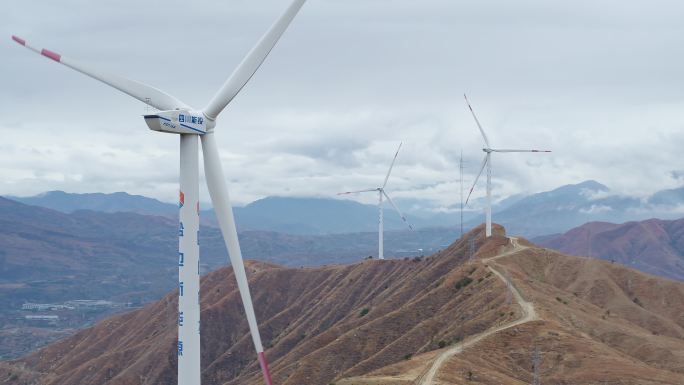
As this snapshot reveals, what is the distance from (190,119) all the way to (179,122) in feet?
4.38

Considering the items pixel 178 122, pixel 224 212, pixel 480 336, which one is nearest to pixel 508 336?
pixel 480 336

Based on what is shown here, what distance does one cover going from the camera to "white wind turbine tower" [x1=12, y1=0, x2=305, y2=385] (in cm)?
6391

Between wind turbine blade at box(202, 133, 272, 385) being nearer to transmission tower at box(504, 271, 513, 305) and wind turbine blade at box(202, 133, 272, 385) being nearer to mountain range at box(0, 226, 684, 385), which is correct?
mountain range at box(0, 226, 684, 385)

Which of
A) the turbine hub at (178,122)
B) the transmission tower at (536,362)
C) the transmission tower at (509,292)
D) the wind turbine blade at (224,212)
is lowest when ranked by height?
the transmission tower at (536,362)

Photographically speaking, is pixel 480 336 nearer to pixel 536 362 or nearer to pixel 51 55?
pixel 536 362

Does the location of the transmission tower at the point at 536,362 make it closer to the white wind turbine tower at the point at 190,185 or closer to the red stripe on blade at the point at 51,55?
the white wind turbine tower at the point at 190,185

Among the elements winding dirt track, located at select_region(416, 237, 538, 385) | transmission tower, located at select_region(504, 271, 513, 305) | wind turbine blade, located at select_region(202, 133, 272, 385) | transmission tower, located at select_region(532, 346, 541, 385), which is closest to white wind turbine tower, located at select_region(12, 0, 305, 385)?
wind turbine blade, located at select_region(202, 133, 272, 385)

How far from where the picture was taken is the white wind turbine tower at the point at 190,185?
63906 mm

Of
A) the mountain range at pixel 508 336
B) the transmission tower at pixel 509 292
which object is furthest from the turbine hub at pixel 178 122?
the transmission tower at pixel 509 292

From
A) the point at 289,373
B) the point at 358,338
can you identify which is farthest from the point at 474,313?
the point at 289,373

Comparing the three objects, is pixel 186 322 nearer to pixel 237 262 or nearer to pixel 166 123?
pixel 237 262

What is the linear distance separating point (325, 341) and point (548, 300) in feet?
184

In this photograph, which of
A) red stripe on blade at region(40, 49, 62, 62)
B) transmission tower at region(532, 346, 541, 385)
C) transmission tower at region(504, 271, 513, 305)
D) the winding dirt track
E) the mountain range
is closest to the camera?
red stripe on blade at region(40, 49, 62, 62)

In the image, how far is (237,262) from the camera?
234 feet
